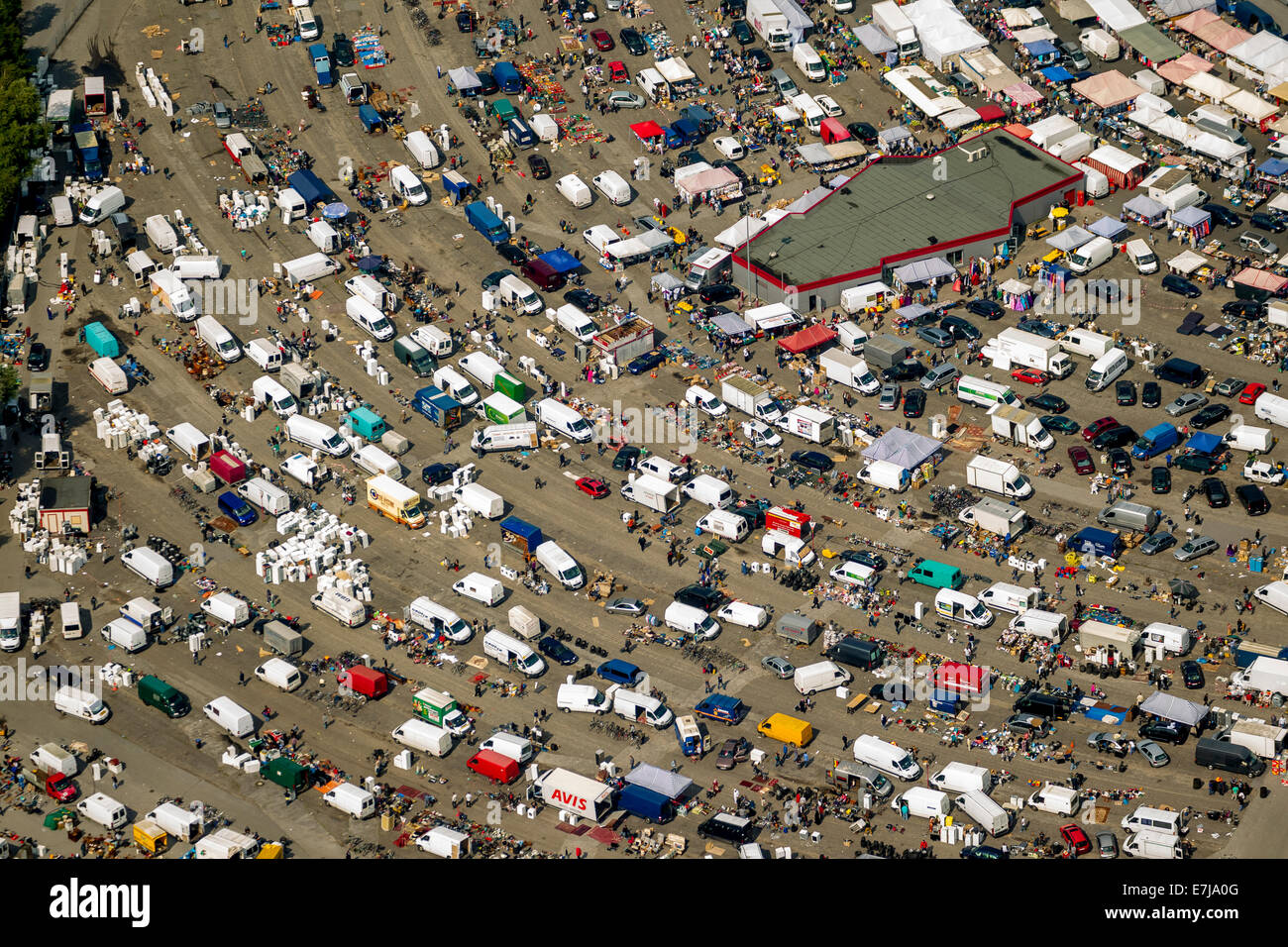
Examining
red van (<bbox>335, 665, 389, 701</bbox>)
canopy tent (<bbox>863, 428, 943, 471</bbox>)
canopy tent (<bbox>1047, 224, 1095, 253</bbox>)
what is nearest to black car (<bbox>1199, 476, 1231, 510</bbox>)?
canopy tent (<bbox>863, 428, 943, 471</bbox>)

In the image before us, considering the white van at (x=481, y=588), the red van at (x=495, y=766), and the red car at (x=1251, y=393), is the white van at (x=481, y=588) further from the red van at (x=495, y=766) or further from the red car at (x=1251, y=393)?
the red car at (x=1251, y=393)

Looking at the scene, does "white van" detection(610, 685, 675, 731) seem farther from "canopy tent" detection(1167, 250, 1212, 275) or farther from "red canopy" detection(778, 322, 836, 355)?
"canopy tent" detection(1167, 250, 1212, 275)

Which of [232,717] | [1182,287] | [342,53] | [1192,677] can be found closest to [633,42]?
[342,53]

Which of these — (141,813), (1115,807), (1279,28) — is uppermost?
(1279,28)

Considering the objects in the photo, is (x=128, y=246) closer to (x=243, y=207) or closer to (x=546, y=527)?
(x=243, y=207)

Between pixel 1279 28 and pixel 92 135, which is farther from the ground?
pixel 1279 28

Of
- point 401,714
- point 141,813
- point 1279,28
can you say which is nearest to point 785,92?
point 1279,28

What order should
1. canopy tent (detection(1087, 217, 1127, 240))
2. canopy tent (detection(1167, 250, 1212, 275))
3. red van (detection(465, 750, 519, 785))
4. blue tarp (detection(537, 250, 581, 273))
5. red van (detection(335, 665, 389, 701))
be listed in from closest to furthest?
1. red van (detection(465, 750, 519, 785))
2. red van (detection(335, 665, 389, 701))
3. canopy tent (detection(1167, 250, 1212, 275))
4. blue tarp (detection(537, 250, 581, 273))
5. canopy tent (detection(1087, 217, 1127, 240))
